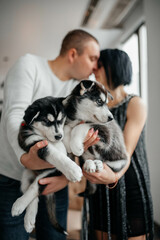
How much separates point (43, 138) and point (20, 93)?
21 centimetres

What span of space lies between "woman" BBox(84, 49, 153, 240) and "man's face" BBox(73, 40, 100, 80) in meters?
0.03

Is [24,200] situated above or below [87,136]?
below

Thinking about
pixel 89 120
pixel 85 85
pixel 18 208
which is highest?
pixel 85 85

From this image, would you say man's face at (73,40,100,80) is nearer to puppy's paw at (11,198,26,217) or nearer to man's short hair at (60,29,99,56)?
man's short hair at (60,29,99,56)

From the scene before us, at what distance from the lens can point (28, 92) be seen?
706mm

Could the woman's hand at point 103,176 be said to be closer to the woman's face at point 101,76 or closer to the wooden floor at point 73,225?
the woman's face at point 101,76

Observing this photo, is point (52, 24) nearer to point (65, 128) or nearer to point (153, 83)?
point (153, 83)

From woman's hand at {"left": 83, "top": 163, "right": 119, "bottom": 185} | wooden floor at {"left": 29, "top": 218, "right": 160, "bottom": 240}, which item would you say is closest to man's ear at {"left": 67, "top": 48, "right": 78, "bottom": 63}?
woman's hand at {"left": 83, "top": 163, "right": 119, "bottom": 185}

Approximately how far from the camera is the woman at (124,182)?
0.73 meters

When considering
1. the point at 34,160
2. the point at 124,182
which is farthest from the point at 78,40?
the point at 124,182

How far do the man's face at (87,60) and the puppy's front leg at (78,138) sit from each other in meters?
0.29

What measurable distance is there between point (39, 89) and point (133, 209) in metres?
0.68

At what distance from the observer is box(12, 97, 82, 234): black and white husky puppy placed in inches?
20.6

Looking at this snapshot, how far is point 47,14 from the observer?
82.4 inches
